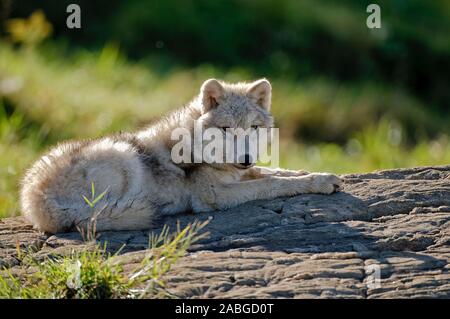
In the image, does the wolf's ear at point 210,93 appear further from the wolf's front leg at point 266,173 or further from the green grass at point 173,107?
the green grass at point 173,107

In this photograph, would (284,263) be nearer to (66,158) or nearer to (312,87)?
(66,158)

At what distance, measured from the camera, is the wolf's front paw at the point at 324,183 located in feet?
24.9

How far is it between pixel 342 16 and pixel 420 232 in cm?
1359

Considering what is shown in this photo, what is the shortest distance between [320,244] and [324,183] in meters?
0.99

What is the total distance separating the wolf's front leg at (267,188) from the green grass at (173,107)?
5235 millimetres

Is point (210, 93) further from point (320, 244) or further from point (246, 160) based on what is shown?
point (320, 244)

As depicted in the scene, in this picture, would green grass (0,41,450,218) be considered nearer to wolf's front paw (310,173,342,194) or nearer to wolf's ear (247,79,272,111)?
wolf's ear (247,79,272,111)

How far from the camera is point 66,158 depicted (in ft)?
25.1

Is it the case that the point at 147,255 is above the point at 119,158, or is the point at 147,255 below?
below

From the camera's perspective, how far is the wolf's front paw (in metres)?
7.59

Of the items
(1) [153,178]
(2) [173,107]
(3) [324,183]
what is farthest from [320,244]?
(2) [173,107]

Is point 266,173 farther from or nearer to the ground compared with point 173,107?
nearer to the ground

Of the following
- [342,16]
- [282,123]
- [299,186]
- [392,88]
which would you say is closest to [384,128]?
[282,123]

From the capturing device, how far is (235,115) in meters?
7.86
